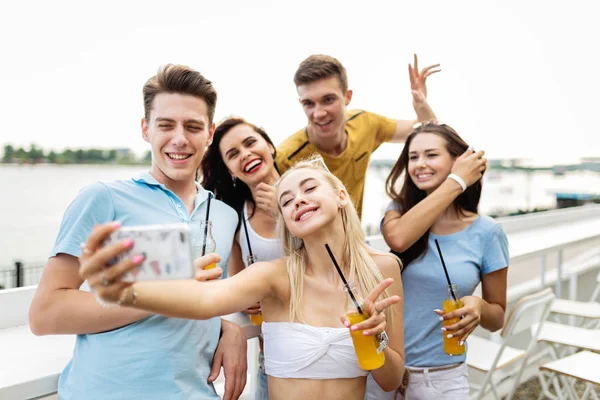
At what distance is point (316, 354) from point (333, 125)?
4.42ft

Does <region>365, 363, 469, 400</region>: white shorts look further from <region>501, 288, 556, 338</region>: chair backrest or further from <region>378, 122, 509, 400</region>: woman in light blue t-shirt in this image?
<region>501, 288, 556, 338</region>: chair backrest

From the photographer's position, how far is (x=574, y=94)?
6.89 metres

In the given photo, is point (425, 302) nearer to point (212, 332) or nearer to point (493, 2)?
point (212, 332)

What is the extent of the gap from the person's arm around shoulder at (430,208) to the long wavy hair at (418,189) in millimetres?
→ 79

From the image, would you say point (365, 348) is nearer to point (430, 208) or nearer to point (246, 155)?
point (430, 208)

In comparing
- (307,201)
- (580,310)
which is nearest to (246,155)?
(307,201)

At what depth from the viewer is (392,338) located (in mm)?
1438

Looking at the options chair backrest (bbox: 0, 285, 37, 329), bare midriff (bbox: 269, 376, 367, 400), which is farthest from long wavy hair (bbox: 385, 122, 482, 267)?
chair backrest (bbox: 0, 285, 37, 329)

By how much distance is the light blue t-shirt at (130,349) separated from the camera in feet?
3.57

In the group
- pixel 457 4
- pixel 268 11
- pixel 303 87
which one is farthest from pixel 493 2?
pixel 303 87

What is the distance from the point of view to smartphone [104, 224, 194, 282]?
733 millimetres

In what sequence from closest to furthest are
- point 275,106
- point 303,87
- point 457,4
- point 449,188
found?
point 449,188, point 303,87, point 275,106, point 457,4

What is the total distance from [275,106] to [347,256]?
2.77 metres

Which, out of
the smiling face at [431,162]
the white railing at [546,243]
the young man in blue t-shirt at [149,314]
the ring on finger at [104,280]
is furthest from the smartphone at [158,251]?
the white railing at [546,243]
